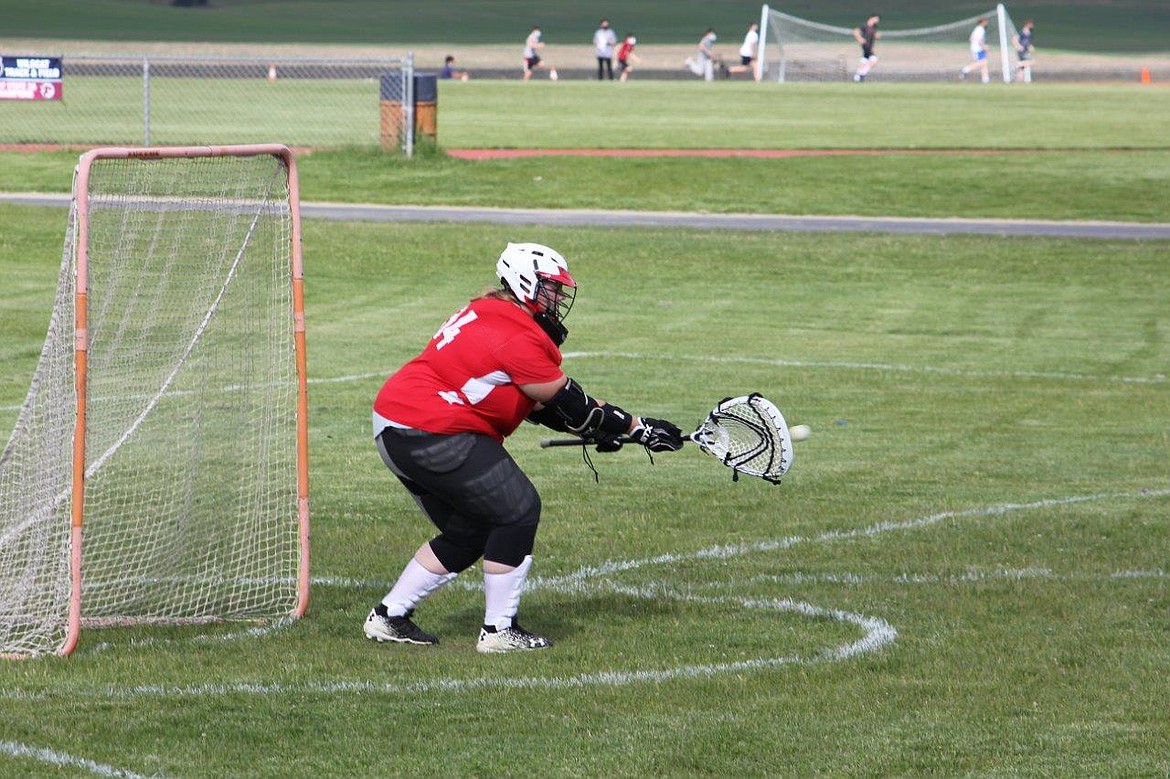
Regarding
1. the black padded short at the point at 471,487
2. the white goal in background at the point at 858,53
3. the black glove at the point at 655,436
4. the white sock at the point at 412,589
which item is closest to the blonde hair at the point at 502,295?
the black padded short at the point at 471,487

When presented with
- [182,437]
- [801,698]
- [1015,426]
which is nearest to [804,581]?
[801,698]

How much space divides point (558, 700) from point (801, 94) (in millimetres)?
48563

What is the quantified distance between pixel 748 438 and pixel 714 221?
19925 mm

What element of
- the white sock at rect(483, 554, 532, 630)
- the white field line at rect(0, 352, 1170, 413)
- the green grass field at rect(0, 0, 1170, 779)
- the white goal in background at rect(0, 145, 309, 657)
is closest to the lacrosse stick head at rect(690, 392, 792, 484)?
the green grass field at rect(0, 0, 1170, 779)

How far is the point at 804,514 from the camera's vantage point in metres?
11.2

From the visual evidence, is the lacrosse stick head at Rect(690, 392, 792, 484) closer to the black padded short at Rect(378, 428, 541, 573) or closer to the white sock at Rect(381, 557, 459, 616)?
the black padded short at Rect(378, 428, 541, 573)

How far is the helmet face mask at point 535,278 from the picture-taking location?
7.88 metres

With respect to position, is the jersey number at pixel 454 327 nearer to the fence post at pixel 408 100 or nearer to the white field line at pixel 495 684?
the white field line at pixel 495 684

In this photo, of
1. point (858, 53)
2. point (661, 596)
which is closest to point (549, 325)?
point (661, 596)

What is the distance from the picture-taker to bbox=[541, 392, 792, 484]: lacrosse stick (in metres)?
8.23

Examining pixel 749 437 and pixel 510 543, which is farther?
pixel 749 437

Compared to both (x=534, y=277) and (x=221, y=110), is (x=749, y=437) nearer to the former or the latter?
(x=534, y=277)

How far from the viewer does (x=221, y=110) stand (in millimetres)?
42719

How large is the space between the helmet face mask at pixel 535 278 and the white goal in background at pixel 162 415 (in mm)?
1279
